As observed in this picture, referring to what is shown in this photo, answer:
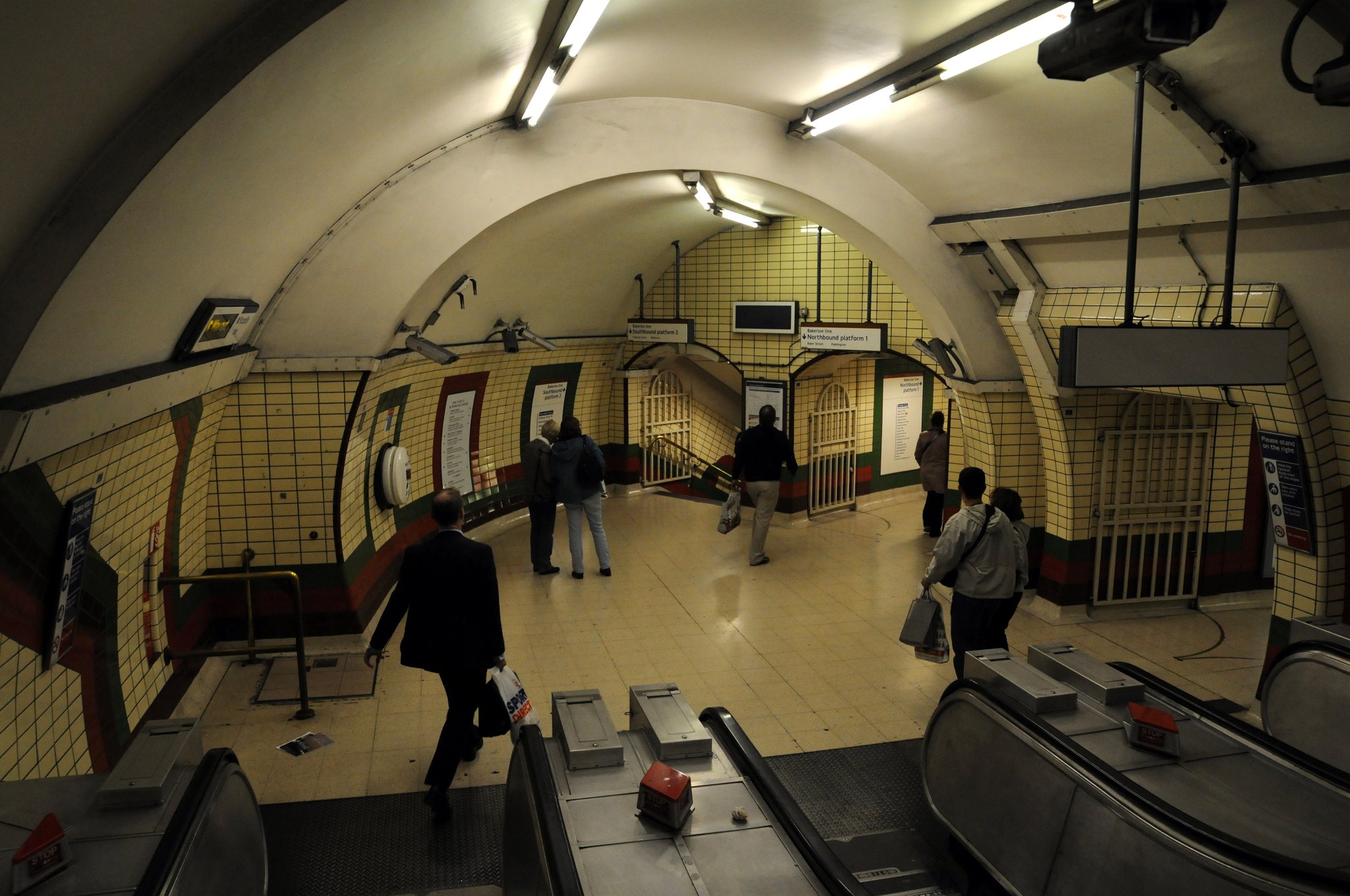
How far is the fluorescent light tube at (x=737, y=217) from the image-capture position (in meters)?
9.95

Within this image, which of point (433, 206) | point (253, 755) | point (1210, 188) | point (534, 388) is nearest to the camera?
point (1210, 188)

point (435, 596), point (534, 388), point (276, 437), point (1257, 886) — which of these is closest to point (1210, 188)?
point (1257, 886)

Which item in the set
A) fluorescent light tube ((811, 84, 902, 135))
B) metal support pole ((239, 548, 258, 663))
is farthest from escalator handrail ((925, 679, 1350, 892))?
metal support pole ((239, 548, 258, 663))

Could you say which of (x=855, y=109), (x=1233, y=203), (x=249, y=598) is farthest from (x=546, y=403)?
(x=1233, y=203)

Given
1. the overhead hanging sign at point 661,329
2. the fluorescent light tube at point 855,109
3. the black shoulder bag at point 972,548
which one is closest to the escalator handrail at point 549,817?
the black shoulder bag at point 972,548

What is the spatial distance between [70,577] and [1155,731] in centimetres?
475

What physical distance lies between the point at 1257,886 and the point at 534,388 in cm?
948

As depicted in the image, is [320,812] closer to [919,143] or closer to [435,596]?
[435,596]

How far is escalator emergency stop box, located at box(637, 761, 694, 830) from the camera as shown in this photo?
2.96 m

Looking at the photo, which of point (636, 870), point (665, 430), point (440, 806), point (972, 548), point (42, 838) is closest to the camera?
point (42, 838)

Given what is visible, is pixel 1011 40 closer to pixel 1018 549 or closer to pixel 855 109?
pixel 855 109

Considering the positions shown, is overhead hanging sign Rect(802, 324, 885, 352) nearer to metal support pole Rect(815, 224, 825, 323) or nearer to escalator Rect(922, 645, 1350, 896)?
metal support pole Rect(815, 224, 825, 323)

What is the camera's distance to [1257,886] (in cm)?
302

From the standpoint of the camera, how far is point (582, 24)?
4148mm
